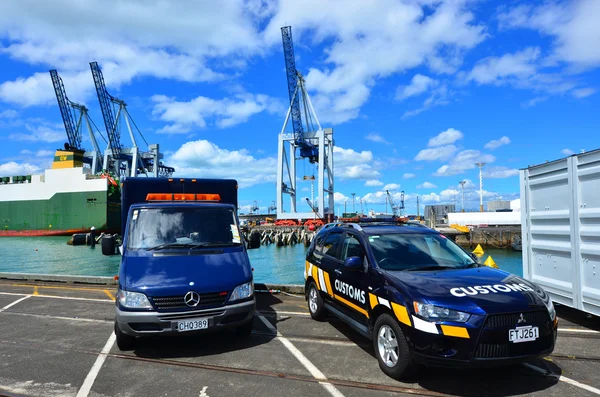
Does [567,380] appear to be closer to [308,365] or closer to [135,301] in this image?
[308,365]

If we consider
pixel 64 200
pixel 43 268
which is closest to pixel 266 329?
pixel 43 268

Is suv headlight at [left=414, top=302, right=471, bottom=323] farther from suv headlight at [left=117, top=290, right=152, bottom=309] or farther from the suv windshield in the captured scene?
suv headlight at [left=117, top=290, right=152, bottom=309]

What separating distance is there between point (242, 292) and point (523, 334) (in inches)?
130

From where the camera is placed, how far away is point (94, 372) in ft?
14.9

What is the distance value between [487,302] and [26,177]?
6541cm

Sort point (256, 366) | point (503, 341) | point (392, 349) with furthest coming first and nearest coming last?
point (256, 366) < point (392, 349) < point (503, 341)

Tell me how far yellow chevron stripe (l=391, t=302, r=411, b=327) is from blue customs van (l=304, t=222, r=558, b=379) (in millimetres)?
10

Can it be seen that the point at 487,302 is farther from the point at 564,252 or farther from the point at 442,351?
the point at 564,252

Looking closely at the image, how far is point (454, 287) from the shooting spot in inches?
158

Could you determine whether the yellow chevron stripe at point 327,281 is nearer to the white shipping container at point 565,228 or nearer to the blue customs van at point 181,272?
the blue customs van at point 181,272

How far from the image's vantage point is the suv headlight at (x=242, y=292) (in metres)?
5.14

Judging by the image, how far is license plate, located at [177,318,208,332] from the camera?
4793 millimetres

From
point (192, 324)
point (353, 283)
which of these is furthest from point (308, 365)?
point (192, 324)

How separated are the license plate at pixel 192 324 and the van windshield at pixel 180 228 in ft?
4.24
